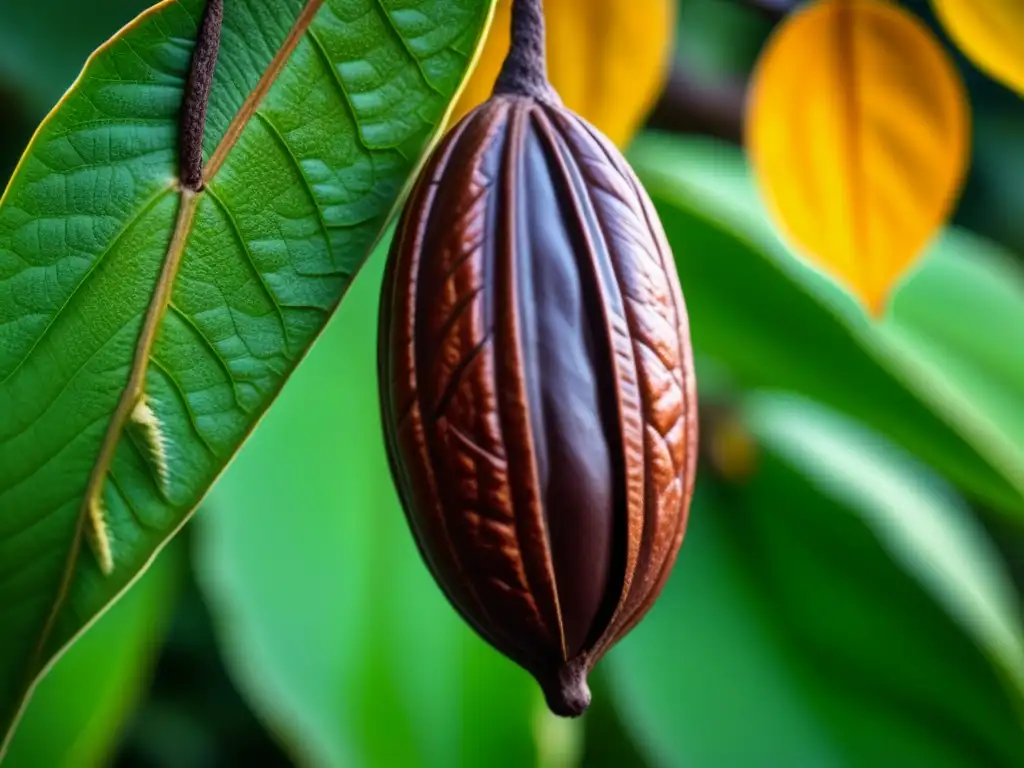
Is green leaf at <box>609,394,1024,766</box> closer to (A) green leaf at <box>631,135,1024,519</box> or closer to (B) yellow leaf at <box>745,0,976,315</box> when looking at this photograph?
(A) green leaf at <box>631,135,1024,519</box>

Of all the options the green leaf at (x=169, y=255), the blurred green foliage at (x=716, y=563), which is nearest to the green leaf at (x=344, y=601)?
the blurred green foliage at (x=716, y=563)

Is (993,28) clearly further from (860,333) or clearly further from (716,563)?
(716,563)

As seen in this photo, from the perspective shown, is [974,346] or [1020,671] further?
[974,346]

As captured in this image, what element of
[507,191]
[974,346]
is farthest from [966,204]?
[507,191]

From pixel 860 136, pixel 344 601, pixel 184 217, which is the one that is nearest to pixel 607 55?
pixel 860 136

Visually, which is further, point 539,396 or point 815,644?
point 815,644

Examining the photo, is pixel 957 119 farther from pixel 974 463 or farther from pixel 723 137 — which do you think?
pixel 723 137

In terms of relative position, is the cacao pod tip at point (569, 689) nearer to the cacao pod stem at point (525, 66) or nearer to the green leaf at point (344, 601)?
the cacao pod stem at point (525, 66)
